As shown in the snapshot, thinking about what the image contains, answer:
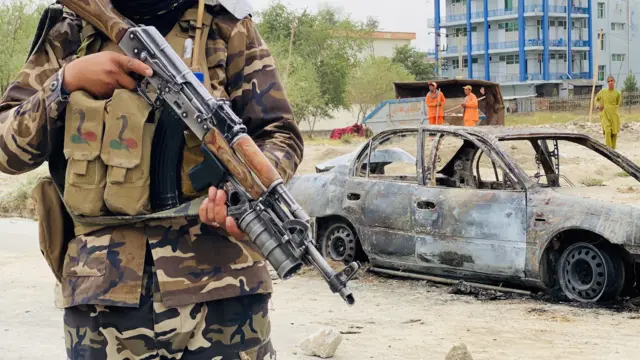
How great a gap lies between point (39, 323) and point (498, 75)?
244 ft

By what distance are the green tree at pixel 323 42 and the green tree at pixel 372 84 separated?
3.28ft

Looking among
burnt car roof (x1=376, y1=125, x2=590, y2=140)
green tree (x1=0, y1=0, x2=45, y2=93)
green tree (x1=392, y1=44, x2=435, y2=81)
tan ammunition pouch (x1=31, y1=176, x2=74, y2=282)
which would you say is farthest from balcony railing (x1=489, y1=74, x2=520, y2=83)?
tan ammunition pouch (x1=31, y1=176, x2=74, y2=282)

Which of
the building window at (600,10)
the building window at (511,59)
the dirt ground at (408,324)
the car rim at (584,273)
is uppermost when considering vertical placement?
the building window at (600,10)

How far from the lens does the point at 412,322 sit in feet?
23.3

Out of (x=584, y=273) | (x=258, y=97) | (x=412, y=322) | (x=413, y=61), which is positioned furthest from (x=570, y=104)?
(x=258, y=97)

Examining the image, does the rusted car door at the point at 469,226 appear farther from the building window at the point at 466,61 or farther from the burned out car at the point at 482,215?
the building window at the point at 466,61

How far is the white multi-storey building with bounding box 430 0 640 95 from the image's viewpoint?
76062 mm

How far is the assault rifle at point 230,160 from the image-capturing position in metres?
2.36

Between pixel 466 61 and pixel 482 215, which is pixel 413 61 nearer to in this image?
pixel 466 61

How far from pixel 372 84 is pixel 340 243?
180 feet

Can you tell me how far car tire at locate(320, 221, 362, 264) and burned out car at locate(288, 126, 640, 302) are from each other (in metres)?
0.01

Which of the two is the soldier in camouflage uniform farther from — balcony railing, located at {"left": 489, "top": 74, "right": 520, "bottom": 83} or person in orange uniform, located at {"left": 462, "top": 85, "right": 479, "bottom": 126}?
balcony railing, located at {"left": 489, "top": 74, "right": 520, "bottom": 83}

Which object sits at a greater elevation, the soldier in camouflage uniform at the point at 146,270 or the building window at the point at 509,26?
the building window at the point at 509,26

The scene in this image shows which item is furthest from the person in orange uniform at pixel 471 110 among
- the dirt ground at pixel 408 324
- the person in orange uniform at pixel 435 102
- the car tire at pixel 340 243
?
the dirt ground at pixel 408 324
